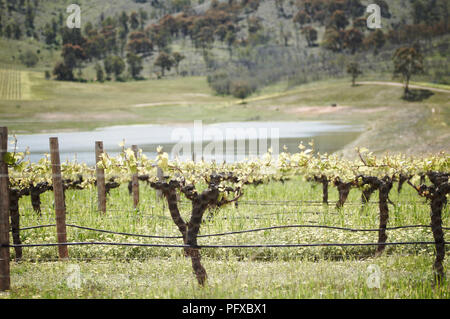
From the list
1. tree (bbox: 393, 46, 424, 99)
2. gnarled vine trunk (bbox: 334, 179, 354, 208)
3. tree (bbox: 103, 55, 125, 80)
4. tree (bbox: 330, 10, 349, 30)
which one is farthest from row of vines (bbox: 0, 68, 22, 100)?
tree (bbox: 330, 10, 349, 30)

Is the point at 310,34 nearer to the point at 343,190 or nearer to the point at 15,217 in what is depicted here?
the point at 343,190

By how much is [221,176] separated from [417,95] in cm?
2238

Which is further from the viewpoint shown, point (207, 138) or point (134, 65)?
point (134, 65)

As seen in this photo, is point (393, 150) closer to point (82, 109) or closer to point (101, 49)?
point (82, 109)

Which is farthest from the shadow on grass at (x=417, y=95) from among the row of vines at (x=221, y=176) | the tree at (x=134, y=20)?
the tree at (x=134, y=20)

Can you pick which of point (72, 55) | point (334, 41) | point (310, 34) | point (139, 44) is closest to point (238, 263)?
point (72, 55)

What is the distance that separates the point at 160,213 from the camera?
6.57 metres

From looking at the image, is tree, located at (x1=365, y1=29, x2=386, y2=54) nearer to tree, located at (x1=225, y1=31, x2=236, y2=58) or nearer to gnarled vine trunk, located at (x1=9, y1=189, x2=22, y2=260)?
tree, located at (x1=225, y1=31, x2=236, y2=58)

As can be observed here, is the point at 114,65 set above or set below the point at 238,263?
above

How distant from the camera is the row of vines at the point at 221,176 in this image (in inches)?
152

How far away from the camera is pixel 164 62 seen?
4703 centimetres

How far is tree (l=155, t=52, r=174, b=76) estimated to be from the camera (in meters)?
46.8

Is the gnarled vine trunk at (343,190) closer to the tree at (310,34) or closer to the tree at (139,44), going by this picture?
the tree at (139,44)

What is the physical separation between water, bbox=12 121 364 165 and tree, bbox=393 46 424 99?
5.33 m
